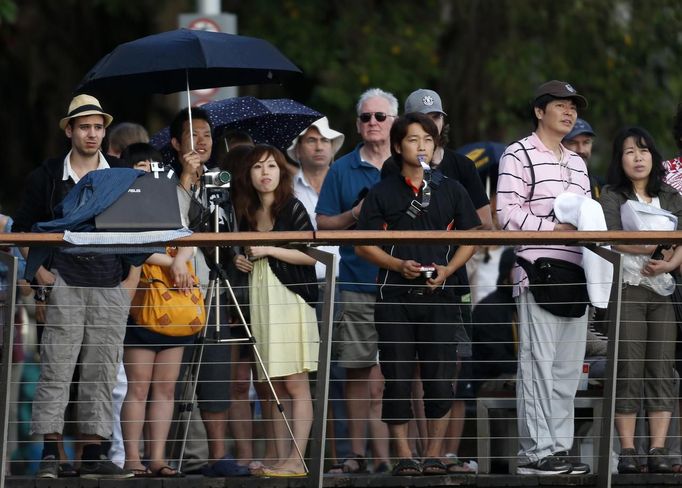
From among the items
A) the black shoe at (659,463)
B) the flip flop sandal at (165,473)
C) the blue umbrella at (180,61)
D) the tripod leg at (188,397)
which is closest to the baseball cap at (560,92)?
the blue umbrella at (180,61)

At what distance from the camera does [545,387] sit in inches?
393

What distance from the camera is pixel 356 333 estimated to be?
35.0 ft

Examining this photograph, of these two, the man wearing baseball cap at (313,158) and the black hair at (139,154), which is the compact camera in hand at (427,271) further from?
the man wearing baseball cap at (313,158)

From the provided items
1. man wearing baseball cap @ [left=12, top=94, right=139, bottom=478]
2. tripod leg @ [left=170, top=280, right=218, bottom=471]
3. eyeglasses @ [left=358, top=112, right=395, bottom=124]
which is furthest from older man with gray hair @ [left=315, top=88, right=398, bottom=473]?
man wearing baseball cap @ [left=12, top=94, right=139, bottom=478]

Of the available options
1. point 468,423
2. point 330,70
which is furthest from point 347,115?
point 468,423

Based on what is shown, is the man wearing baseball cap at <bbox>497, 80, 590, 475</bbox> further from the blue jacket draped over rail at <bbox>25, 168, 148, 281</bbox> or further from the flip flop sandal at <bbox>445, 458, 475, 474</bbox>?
the blue jacket draped over rail at <bbox>25, 168, 148, 281</bbox>

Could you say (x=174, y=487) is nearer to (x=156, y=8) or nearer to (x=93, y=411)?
(x=93, y=411)

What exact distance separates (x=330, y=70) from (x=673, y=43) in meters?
3.96

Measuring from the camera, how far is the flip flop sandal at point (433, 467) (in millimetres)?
9805

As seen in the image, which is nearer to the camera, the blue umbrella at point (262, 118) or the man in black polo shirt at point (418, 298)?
the man in black polo shirt at point (418, 298)

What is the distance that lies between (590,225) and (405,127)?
1277 millimetres

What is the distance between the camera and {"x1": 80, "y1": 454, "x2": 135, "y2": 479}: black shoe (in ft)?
32.4

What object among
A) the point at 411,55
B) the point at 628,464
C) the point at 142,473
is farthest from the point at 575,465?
the point at 411,55

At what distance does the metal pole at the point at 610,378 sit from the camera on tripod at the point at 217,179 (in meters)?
2.19
